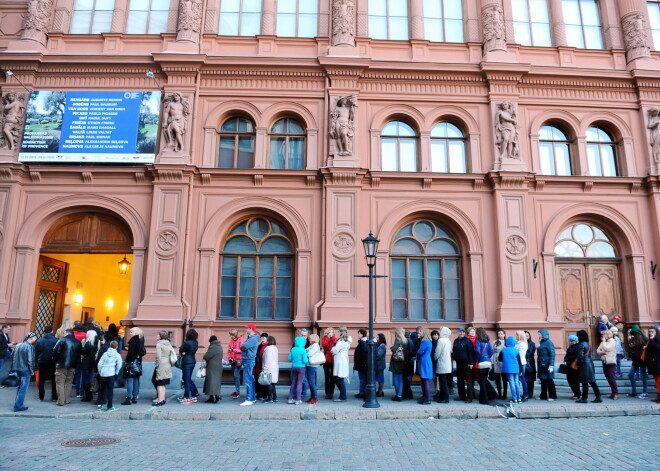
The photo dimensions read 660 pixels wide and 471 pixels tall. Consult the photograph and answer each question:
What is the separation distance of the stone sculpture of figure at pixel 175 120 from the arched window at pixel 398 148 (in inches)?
266

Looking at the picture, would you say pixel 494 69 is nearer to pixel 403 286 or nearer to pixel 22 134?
pixel 403 286

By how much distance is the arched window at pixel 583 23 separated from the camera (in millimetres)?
18058

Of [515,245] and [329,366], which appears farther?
[515,245]

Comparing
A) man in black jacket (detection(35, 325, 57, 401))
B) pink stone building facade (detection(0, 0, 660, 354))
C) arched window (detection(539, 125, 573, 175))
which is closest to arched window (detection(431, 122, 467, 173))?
pink stone building facade (detection(0, 0, 660, 354))

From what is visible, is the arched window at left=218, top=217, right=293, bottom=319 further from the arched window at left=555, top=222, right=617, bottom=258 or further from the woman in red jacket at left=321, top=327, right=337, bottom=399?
the arched window at left=555, top=222, right=617, bottom=258

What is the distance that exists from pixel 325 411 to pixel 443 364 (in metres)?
3.20

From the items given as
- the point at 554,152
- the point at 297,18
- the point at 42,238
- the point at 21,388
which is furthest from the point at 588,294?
the point at 42,238

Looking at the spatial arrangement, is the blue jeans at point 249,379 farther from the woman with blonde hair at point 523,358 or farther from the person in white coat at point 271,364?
the woman with blonde hair at point 523,358

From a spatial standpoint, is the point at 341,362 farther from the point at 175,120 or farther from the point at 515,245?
the point at 175,120

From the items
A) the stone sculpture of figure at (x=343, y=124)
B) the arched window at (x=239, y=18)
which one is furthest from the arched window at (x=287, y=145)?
the arched window at (x=239, y=18)

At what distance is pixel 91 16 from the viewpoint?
1753 cm

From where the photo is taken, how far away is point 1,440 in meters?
8.03

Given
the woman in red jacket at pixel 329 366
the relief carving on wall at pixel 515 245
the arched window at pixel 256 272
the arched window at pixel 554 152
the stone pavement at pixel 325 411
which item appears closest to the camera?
the stone pavement at pixel 325 411

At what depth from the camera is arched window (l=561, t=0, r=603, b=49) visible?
18058 millimetres
